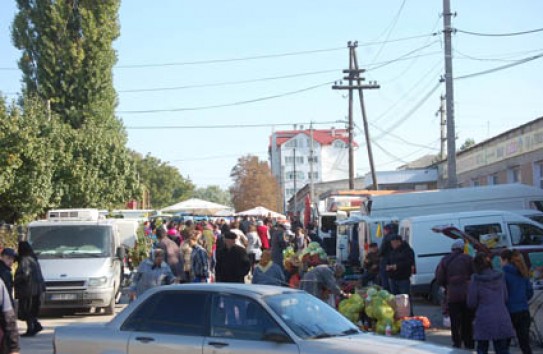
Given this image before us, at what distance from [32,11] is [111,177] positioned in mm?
8895

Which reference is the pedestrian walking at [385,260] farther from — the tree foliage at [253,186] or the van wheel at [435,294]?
the tree foliage at [253,186]

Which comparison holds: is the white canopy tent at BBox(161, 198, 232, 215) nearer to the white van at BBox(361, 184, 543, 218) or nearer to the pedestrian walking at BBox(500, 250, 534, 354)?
the white van at BBox(361, 184, 543, 218)

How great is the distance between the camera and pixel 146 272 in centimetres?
1450

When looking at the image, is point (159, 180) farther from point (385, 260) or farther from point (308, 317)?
point (308, 317)

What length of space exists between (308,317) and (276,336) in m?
0.63

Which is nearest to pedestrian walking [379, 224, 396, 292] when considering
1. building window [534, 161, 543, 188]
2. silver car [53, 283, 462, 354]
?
silver car [53, 283, 462, 354]

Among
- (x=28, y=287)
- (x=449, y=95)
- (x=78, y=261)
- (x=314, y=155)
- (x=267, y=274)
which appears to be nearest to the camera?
(x=267, y=274)

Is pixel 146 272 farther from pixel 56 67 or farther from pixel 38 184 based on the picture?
pixel 56 67

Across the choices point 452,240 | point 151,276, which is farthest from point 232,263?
point 452,240

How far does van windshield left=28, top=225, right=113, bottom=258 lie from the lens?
60.7ft

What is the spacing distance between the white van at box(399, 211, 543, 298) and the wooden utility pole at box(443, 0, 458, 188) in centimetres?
609

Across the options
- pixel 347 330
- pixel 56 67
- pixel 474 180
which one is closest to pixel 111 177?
pixel 56 67

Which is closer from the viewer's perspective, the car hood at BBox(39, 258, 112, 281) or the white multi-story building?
the car hood at BBox(39, 258, 112, 281)

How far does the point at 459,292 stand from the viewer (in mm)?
12430
